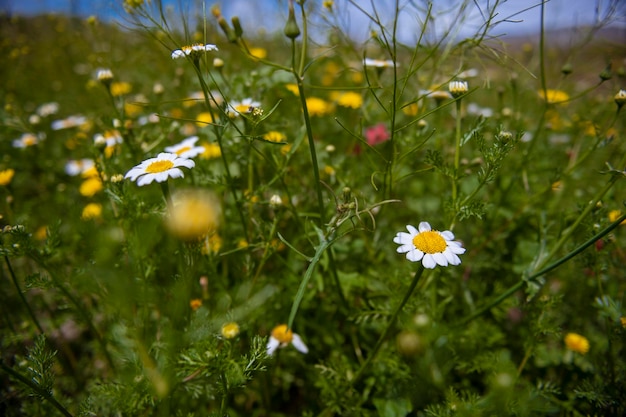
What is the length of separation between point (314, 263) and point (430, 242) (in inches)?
13.4

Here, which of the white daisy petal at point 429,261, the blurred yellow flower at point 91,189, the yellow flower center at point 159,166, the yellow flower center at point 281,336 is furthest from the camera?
the blurred yellow flower at point 91,189

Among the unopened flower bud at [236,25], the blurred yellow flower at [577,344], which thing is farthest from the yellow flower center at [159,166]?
the blurred yellow flower at [577,344]

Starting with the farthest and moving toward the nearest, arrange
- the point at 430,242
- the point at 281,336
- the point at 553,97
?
the point at 553,97 < the point at 281,336 < the point at 430,242

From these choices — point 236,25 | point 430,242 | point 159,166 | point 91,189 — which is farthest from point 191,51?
point 91,189

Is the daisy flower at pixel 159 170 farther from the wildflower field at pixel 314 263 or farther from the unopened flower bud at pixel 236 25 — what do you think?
the unopened flower bud at pixel 236 25

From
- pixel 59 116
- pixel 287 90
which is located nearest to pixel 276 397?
pixel 287 90

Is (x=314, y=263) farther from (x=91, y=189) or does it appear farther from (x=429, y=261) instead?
(x=91, y=189)

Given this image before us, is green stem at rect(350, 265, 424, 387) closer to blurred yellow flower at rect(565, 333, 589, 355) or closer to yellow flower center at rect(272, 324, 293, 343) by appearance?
yellow flower center at rect(272, 324, 293, 343)

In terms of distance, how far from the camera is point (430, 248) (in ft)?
3.34

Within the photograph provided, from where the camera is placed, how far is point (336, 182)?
169 cm

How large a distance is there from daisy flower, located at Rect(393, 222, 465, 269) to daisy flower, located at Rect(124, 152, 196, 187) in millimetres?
644

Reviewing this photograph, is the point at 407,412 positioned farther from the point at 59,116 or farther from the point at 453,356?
the point at 59,116

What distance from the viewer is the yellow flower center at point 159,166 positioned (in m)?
1.08

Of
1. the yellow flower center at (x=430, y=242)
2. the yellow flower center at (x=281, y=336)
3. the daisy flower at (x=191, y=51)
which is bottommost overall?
the yellow flower center at (x=281, y=336)
